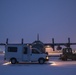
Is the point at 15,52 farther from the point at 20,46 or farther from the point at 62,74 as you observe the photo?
the point at 62,74

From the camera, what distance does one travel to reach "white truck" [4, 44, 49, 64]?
29.9 m

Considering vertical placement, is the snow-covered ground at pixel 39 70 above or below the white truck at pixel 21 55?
below

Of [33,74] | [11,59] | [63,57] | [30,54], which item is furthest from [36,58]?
[33,74]

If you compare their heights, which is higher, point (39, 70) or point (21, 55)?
point (21, 55)

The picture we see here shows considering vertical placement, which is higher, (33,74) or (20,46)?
(20,46)

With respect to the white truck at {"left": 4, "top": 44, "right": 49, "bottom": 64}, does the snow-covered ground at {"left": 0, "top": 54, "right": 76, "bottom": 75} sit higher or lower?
lower

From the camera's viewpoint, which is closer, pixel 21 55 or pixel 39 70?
pixel 39 70

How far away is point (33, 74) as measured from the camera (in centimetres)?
1728

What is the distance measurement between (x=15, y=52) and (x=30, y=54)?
5.74 ft

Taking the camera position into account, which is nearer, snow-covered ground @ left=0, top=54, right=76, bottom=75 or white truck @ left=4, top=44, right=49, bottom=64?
snow-covered ground @ left=0, top=54, right=76, bottom=75

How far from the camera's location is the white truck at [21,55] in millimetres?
29875

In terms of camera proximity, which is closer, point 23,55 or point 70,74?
point 70,74

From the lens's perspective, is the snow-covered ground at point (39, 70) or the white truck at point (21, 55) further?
the white truck at point (21, 55)

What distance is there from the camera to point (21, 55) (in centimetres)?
2986
